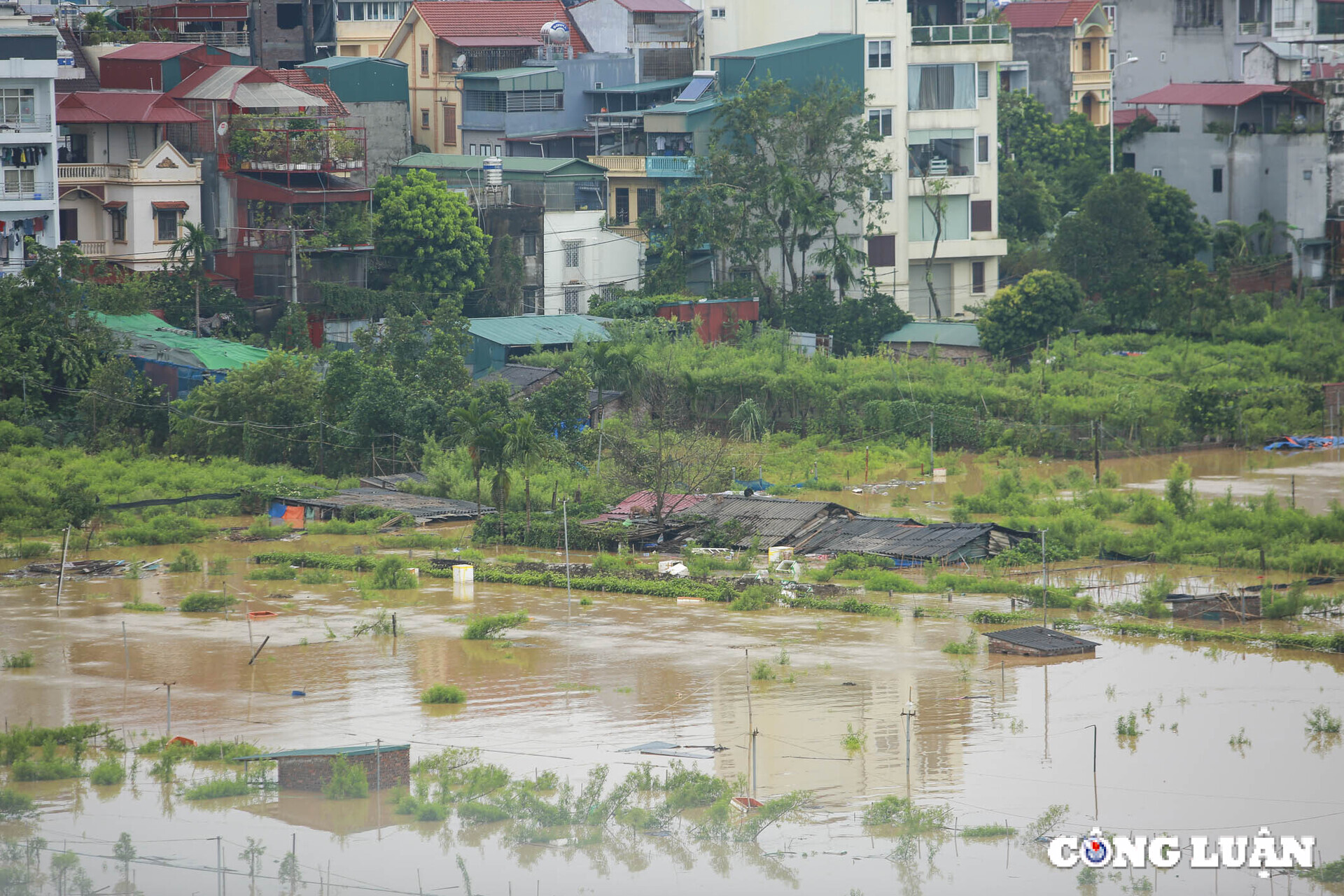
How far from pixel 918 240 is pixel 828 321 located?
408cm

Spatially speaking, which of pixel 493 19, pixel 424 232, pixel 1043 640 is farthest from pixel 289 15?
pixel 1043 640

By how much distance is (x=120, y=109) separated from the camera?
141 ft

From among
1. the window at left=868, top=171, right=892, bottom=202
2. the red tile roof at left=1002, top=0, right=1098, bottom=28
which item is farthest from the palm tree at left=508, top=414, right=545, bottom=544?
the red tile roof at left=1002, top=0, right=1098, bottom=28

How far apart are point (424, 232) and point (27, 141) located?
939 cm

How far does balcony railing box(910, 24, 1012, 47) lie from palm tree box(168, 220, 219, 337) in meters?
Answer: 19.0

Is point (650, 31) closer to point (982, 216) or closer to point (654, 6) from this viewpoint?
point (654, 6)

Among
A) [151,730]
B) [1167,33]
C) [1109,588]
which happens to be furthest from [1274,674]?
[1167,33]

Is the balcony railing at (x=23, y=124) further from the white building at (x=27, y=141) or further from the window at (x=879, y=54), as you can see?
the window at (x=879, y=54)

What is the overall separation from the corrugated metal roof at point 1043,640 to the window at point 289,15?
137ft

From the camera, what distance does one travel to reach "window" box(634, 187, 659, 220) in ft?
157

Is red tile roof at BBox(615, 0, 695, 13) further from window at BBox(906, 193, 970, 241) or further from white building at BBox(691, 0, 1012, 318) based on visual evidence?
window at BBox(906, 193, 970, 241)

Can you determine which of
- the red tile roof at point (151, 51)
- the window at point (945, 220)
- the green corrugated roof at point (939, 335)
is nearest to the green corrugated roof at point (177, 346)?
the red tile roof at point (151, 51)

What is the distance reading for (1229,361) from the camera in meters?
40.0

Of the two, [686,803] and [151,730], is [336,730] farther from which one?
[686,803]
